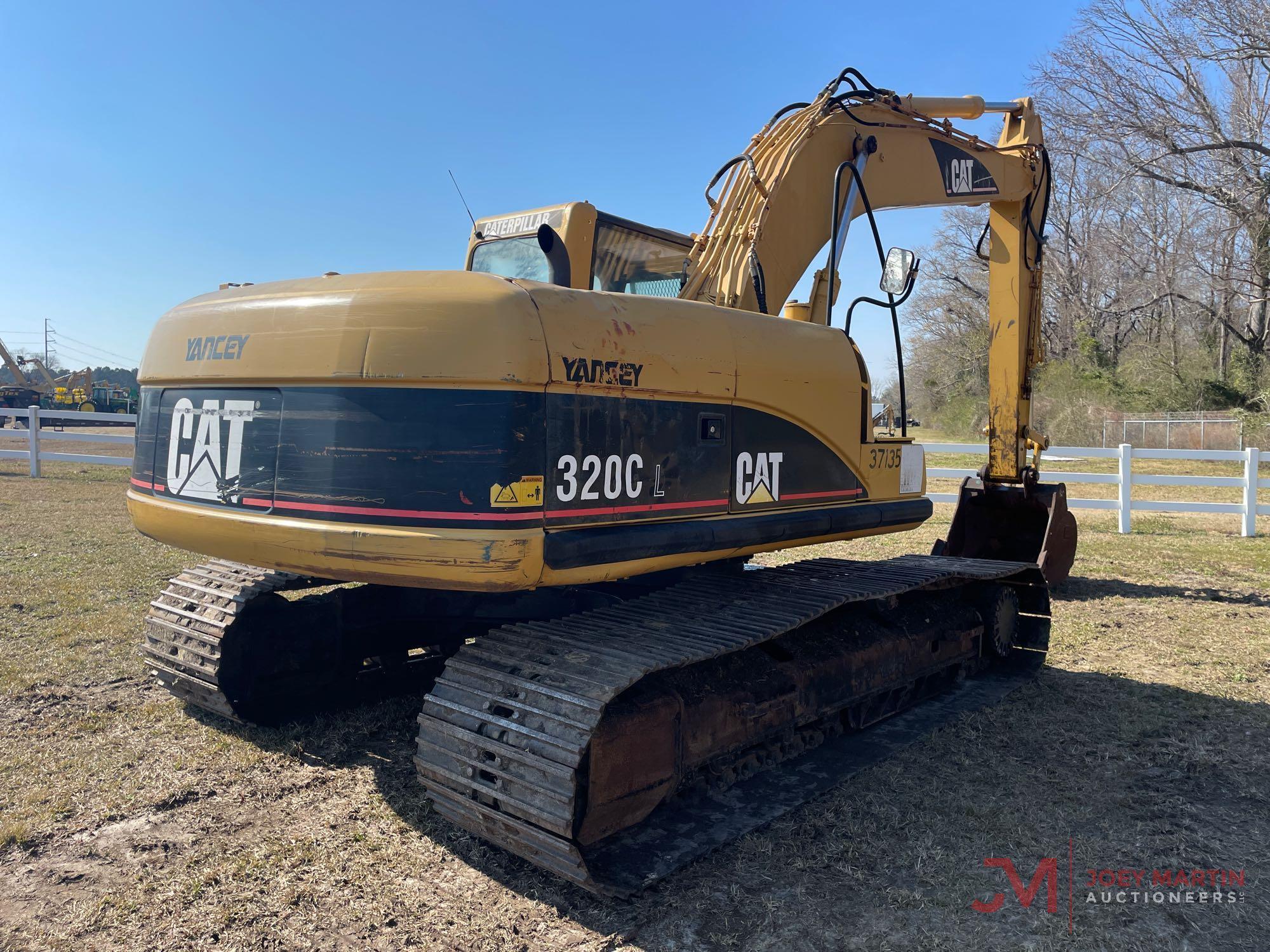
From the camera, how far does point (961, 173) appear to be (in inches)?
275

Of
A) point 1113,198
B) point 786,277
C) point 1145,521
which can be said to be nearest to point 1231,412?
point 1113,198

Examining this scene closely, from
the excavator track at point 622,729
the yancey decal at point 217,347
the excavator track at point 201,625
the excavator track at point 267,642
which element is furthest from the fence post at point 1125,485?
the yancey decal at point 217,347

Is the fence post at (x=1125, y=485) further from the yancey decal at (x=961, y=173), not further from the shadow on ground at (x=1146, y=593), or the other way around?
the yancey decal at (x=961, y=173)

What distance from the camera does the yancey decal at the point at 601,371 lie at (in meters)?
3.43

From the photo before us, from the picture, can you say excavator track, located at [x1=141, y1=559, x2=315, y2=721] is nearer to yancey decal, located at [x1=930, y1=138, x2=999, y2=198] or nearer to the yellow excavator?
the yellow excavator

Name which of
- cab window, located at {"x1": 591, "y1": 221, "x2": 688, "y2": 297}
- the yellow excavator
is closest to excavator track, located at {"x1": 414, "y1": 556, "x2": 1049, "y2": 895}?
the yellow excavator

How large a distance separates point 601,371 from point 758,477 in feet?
3.68

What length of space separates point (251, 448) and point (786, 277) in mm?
3165

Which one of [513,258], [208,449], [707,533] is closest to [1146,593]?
[707,533]

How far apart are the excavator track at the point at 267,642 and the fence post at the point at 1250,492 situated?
11554mm

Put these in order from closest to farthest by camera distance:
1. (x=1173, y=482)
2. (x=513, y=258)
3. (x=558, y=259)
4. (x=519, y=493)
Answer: (x=519, y=493) → (x=558, y=259) → (x=513, y=258) → (x=1173, y=482)

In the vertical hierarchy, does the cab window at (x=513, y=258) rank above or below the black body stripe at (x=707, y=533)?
above

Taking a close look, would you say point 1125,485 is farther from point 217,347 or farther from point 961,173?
point 217,347

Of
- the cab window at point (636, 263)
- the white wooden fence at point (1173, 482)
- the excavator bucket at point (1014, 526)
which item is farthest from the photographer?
the white wooden fence at point (1173, 482)
